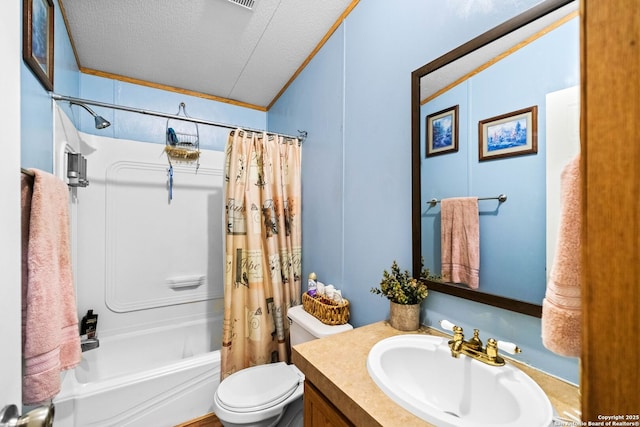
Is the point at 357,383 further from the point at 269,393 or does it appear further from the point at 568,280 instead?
the point at 269,393

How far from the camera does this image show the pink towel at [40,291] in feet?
2.36

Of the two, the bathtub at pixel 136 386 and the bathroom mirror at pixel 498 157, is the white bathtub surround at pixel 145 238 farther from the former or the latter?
the bathroom mirror at pixel 498 157

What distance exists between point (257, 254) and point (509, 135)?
140cm

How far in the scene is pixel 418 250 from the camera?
104 centimetres

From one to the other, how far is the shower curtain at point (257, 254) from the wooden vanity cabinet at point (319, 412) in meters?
0.89

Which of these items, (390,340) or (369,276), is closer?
(390,340)

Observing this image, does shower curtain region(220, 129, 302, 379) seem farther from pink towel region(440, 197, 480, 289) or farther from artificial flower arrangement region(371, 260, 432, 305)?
pink towel region(440, 197, 480, 289)

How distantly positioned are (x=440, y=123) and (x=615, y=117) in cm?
80

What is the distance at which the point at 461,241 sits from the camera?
0.90 meters

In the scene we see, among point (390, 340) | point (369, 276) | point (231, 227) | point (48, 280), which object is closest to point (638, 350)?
point (390, 340)

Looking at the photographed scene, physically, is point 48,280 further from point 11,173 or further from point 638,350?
point 638,350

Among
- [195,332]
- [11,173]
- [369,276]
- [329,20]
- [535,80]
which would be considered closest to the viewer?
[11,173]

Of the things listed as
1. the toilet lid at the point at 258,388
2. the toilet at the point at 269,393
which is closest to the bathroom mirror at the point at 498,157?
the toilet at the point at 269,393

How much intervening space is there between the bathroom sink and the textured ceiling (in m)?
1.72
